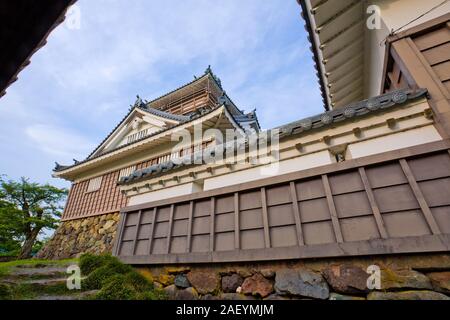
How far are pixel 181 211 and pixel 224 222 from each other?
115cm

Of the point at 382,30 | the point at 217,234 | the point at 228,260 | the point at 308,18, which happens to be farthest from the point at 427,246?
the point at 308,18

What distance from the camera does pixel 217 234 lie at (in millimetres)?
4156

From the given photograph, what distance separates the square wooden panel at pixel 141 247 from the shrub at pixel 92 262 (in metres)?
0.48

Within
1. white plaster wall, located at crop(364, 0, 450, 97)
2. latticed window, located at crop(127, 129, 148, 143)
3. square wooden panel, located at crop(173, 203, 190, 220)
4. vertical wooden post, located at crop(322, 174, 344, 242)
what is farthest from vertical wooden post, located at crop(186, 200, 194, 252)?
latticed window, located at crop(127, 129, 148, 143)

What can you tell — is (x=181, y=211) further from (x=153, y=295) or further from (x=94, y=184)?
(x=94, y=184)

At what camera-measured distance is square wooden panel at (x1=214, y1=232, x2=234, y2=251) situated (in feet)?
12.9

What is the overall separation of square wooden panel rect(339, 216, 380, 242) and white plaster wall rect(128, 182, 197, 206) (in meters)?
3.12

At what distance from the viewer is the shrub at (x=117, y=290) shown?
353 centimetres

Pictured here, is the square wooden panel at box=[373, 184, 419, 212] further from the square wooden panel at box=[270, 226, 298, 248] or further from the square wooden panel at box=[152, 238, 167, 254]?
the square wooden panel at box=[152, 238, 167, 254]

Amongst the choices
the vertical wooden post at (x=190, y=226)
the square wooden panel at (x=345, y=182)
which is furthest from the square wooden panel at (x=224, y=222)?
the square wooden panel at (x=345, y=182)

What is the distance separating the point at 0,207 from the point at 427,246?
81.4ft
